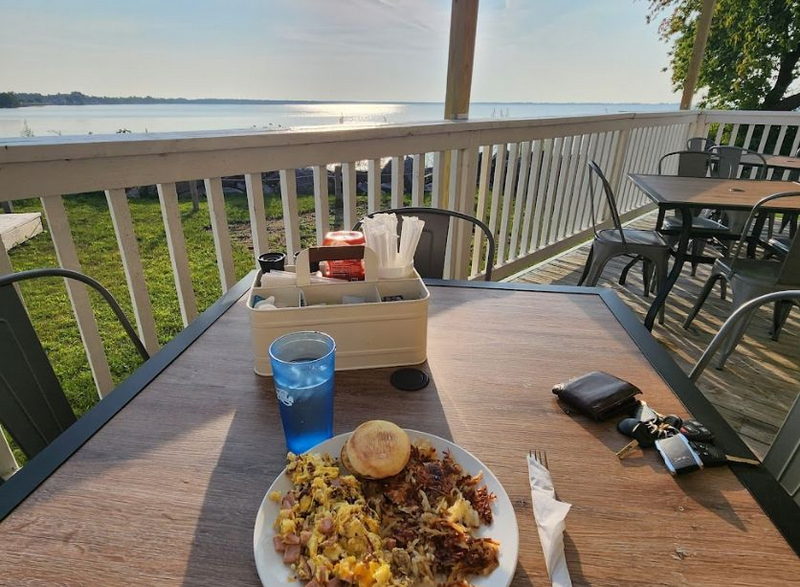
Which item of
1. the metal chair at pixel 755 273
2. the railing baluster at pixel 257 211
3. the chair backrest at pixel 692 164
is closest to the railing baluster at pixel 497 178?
the metal chair at pixel 755 273

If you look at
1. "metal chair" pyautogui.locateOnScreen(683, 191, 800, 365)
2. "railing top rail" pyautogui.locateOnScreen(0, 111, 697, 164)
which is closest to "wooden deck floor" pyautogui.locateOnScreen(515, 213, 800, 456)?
"metal chair" pyautogui.locateOnScreen(683, 191, 800, 365)

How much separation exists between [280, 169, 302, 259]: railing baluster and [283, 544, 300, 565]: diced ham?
165 cm

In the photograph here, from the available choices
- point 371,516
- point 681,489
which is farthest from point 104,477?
point 681,489

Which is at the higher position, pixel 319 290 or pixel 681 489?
pixel 319 290

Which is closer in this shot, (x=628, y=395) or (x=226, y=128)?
(x=628, y=395)

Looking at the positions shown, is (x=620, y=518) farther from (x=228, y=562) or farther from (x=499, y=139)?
(x=499, y=139)

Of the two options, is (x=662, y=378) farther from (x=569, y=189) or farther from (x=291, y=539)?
(x=569, y=189)

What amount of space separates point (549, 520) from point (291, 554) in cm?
34

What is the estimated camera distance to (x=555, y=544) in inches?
21.7

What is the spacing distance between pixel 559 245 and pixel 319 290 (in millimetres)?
3821

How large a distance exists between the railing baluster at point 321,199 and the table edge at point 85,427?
1.15 m

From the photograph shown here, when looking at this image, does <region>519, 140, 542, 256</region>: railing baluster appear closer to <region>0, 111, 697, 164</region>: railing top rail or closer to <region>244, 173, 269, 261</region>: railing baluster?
<region>0, 111, 697, 164</region>: railing top rail

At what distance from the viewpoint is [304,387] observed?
664mm

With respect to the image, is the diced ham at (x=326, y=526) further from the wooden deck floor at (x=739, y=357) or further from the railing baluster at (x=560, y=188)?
the railing baluster at (x=560, y=188)
